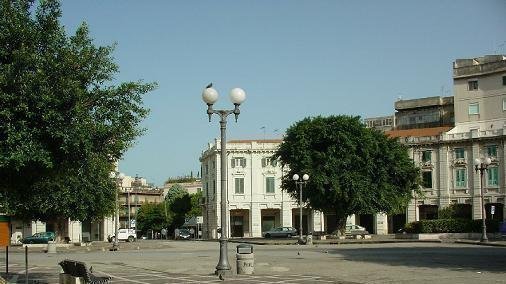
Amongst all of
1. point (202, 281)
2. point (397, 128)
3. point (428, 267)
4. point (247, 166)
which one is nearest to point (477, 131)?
point (397, 128)

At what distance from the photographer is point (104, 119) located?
55.7 feet

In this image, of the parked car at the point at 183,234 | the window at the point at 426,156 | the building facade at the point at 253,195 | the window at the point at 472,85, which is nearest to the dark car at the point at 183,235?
the parked car at the point at 183,234

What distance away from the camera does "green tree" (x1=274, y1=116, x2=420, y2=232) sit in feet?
199

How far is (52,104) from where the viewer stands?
50.3 ft

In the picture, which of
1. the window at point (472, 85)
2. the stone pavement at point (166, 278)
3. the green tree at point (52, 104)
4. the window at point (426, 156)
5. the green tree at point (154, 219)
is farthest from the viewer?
the green tree at point (154, 219)

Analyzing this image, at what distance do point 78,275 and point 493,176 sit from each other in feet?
231

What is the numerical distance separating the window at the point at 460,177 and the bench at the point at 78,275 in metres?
69.9

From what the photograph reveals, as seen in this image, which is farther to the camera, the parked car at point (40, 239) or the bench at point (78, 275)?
the parked car at point (40, 239)

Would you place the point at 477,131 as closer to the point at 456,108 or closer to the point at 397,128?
the point at 456,108

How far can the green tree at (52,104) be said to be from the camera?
1502 centimetres

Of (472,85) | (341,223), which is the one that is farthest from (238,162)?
(472,85)

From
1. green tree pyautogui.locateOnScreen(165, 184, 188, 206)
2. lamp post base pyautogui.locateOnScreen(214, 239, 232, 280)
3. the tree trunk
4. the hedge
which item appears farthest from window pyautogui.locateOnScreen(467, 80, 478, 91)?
lamp post base pyautogui.locateOnScreen(214, 239, 232, 280)

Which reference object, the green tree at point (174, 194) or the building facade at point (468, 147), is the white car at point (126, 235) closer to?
the building facade at point (468, 147)

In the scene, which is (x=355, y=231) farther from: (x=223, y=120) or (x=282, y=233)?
(x=223, y=120)
